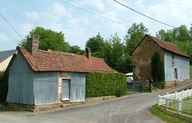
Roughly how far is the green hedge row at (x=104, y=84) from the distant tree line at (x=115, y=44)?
34.5 m

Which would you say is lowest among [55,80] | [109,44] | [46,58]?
[55,80]

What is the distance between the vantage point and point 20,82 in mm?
28984

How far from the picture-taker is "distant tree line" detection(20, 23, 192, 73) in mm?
75188

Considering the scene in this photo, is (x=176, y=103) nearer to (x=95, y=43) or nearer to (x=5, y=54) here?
(x=5, y=54)

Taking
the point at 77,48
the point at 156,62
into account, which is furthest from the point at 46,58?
the point at 77,48

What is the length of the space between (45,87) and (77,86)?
427 cm

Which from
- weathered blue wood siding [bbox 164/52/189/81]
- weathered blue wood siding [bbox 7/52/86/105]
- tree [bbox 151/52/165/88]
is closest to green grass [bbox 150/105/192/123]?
weathered blue wood siding [bbox 7/52/86/105]

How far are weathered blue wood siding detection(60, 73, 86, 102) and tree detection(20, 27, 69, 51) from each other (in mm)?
52567

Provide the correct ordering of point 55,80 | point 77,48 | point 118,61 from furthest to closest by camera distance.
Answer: point 77,48 < point 118,61 < point 55,80

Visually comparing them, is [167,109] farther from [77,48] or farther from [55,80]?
[77,48]

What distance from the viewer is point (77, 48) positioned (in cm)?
8950

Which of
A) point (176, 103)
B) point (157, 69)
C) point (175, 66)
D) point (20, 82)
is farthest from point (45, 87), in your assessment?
point (175, 66)

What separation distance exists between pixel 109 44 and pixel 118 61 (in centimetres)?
486

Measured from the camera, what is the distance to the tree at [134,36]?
A: 296ft
